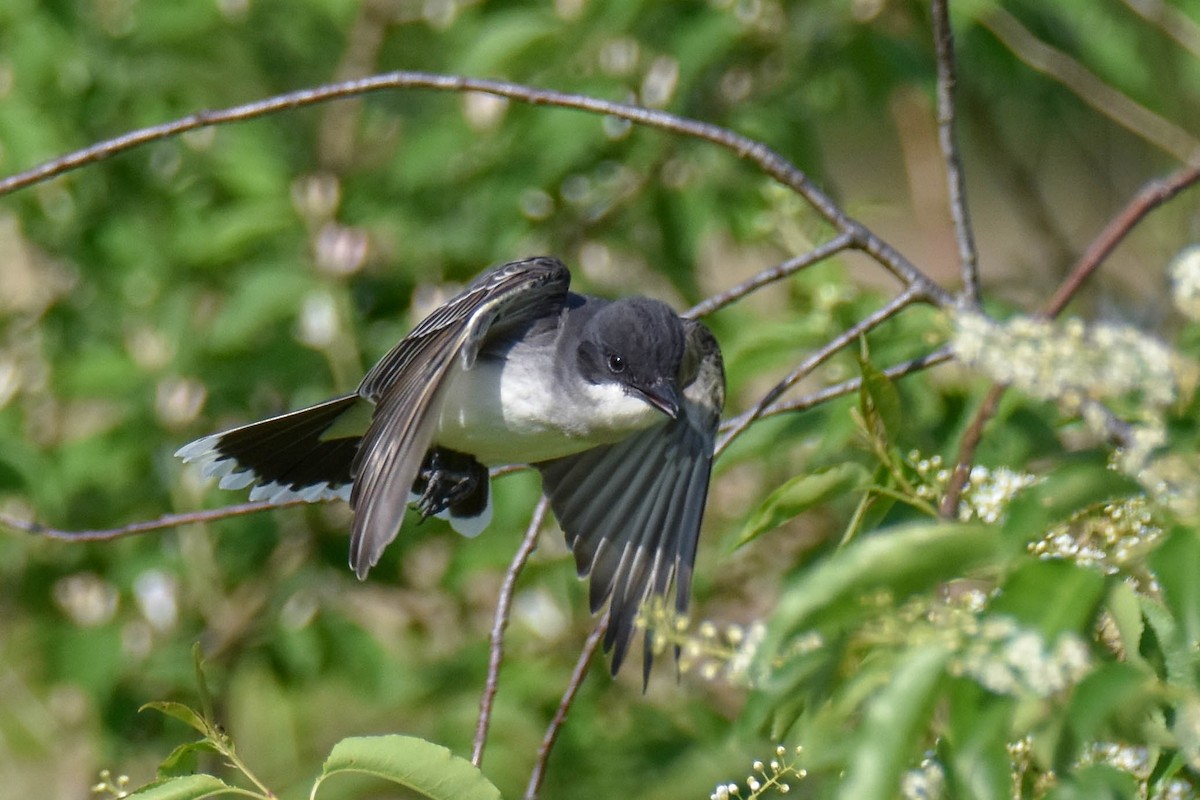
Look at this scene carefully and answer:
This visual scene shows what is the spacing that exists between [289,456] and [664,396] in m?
1.17

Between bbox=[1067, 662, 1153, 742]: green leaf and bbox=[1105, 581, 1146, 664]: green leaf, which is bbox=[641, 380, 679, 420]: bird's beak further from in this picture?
bbox=[1067, 662, 1153, 742]: green leaf

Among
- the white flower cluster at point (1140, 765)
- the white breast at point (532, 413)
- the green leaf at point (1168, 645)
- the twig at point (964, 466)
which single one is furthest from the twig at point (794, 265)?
the white flower cluster at point (1140, 765)

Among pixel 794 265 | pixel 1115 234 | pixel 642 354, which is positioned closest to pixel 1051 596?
pixel 1115 234

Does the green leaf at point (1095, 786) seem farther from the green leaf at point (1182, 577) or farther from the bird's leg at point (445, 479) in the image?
the bird's leg at point (445, 479)

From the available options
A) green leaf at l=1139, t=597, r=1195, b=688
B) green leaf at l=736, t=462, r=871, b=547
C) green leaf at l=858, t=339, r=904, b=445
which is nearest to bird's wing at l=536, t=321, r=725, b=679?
green leaf at l=736, t=462, r=871, b=547

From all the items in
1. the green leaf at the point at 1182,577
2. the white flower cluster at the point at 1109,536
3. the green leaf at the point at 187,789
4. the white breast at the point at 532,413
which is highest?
the green leaf at the point at 1182,577

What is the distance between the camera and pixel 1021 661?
4.21 feet

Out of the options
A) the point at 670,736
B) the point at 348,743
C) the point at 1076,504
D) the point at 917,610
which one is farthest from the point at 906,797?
the point at 670,736

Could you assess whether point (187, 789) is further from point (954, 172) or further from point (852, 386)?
point (954, 172)

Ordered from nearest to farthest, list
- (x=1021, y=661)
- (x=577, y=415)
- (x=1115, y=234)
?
(x=1021, y=661)
(x=1115, y=234)
(x=577, y=415)

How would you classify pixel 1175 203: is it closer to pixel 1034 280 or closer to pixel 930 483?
pixel 1034 280

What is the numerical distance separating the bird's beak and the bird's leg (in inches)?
25.4

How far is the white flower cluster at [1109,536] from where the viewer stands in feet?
5.94

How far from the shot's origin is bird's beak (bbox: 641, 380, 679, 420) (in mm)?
2904
